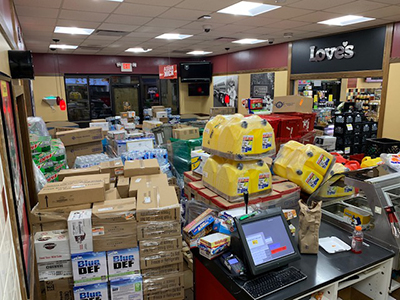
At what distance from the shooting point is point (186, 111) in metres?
11.4

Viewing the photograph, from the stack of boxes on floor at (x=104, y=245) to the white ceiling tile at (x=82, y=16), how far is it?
3.12m

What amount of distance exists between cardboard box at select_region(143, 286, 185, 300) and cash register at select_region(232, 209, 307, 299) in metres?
0.77

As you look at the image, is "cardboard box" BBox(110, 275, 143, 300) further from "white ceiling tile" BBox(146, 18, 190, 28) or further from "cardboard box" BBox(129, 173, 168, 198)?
"white ceiling tile" BBox(146, 18, 190, 28)

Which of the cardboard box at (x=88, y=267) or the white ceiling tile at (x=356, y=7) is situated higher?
the white ceiling tile at (x=356, y=7)

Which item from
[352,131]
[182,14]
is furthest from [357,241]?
[352,131]

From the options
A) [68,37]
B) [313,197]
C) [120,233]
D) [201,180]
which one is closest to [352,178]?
[313,197]

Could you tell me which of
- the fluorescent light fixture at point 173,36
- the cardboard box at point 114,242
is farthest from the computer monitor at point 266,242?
the fluorescent light fixture at point 173,36

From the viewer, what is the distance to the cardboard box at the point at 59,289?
7.20 feet

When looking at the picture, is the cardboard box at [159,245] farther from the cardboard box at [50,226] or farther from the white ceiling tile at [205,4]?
the white ceiling tile at [205,4]

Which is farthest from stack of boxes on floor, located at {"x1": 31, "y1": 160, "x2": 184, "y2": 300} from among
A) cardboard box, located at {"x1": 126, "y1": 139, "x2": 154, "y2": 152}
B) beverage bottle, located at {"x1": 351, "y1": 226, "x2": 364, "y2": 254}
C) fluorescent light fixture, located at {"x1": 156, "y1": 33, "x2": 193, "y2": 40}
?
fluorescent light fixture, located at {"x1": 156, "y1": 33, "x2": 193, "y2": 40}

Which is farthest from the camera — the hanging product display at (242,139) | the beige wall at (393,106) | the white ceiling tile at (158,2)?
the beige wall at (393,106)

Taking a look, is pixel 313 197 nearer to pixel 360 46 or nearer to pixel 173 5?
pixel 173 5

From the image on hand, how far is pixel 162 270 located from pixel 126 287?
0.29 meters

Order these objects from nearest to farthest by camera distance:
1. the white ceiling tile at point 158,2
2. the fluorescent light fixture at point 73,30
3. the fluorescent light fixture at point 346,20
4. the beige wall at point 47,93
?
1. the white ceiling tile at point 158,2
2. the fluorescent light fixture at point 346,20
3. the fluorescent light fixture at point 73,30
4. the beige wall at point 47,93
